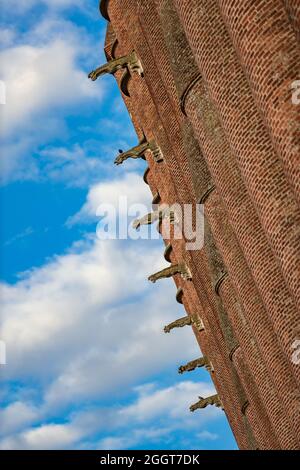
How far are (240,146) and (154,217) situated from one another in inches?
449

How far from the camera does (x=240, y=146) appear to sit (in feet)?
32.7

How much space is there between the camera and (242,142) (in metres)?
9.93

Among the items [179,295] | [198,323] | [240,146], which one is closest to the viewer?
[240,146]

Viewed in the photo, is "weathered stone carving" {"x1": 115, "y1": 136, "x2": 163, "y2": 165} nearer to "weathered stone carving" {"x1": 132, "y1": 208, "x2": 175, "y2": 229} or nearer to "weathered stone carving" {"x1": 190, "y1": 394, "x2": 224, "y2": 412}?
"weathered stone carving" {"x1": 132, "y1": 208, "x2": 175, "y2": 229}

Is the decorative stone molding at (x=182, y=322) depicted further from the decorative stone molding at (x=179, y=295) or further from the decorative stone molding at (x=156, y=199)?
the decorative stone molding at (x=156, y=199)

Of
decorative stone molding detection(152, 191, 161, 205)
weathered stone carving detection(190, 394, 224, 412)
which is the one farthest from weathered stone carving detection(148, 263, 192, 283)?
weathered stone carving detection(190, 394, 224, 412)

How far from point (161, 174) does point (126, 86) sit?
7.81ft

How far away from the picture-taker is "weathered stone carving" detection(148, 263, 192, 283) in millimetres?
21719

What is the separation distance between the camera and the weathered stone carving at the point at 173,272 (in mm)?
21719

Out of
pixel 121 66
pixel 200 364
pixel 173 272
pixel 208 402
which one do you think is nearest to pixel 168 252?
pixel 173 272

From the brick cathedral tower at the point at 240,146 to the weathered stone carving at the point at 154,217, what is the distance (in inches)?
65.0

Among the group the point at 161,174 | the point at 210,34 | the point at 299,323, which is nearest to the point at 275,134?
the point at 210,34

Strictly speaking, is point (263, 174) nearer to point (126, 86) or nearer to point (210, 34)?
point (210, 34)

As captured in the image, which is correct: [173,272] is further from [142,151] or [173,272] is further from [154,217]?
[142,151]
